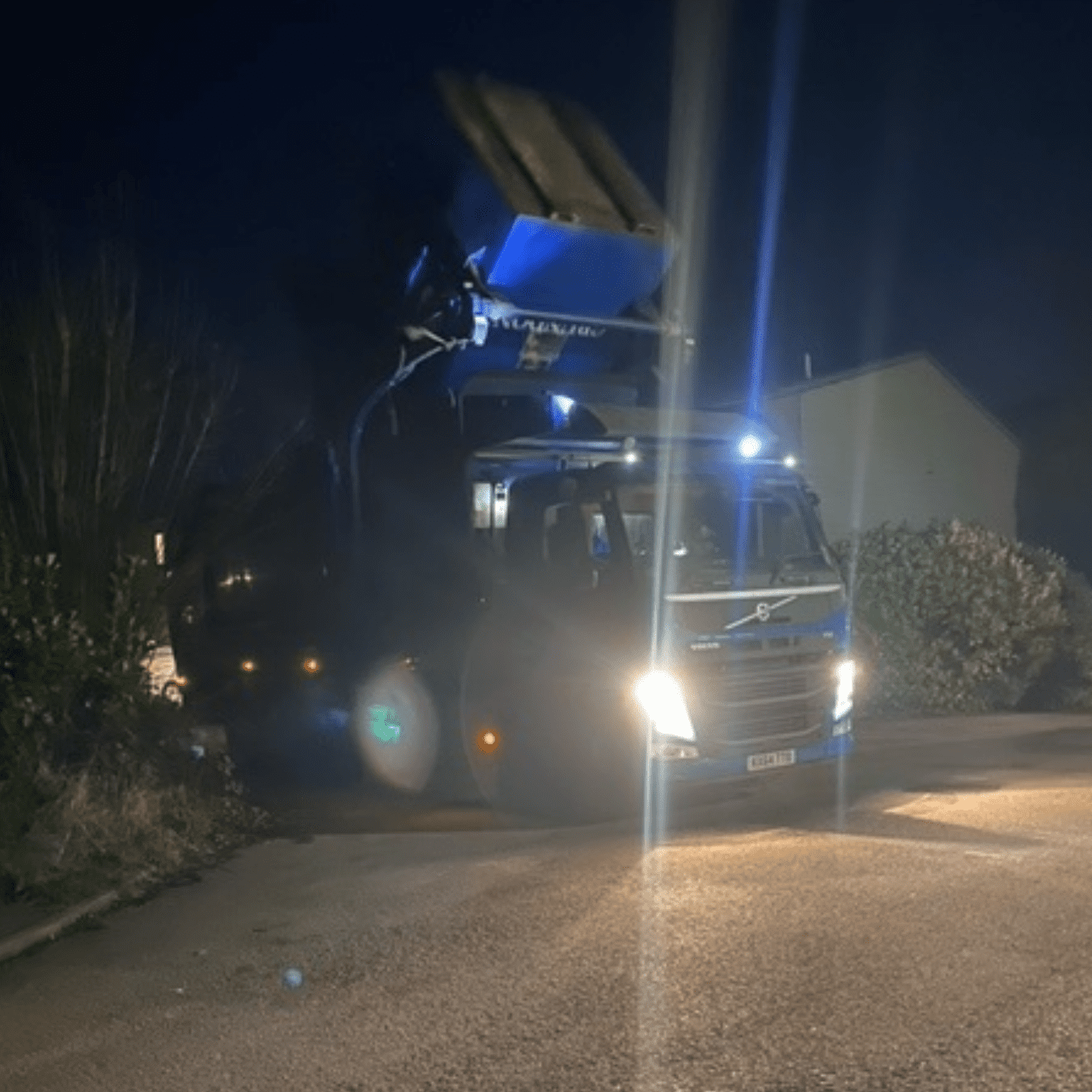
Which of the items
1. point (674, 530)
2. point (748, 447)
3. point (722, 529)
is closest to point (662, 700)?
point (674, 530)

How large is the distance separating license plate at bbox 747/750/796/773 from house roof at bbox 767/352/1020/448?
51.6 feet

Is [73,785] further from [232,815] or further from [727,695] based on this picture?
[727,695]

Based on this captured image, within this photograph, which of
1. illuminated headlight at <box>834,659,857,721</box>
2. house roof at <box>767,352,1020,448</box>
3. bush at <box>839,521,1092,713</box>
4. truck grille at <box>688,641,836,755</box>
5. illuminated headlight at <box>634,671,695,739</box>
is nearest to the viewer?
illuminated headlight at <box>634,671,695,739</box>

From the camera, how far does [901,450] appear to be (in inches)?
1123

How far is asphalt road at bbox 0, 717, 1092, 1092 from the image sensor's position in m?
5.18

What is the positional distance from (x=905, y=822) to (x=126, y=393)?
6.87 metres

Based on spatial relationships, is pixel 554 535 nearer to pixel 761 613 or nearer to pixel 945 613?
pixel 761 613

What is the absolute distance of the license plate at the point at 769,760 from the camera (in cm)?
1005

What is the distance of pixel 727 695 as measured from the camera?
9.95 metres

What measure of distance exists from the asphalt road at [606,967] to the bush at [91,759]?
53cm

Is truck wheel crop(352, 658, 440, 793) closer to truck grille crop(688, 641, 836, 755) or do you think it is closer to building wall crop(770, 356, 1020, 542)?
truck grille crop(688, 641, 836, 755)

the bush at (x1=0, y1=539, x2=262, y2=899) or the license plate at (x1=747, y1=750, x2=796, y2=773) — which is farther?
the license plate at (x1=747, y1=750, x2=796, y2=773)

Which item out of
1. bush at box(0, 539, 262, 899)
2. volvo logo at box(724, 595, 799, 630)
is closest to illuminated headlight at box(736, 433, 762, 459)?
volvo logo at box(724, 595, 799, 630)

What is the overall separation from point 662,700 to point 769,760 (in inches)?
40.3
